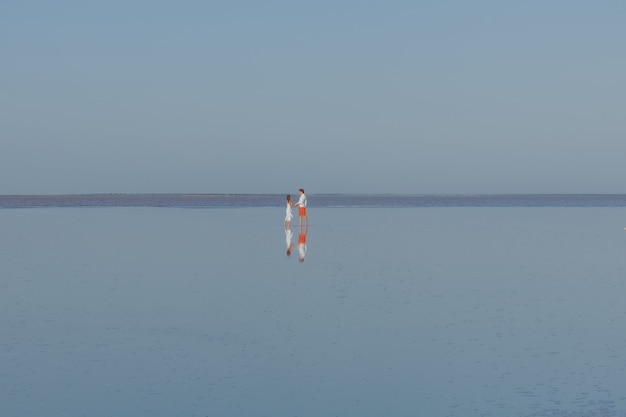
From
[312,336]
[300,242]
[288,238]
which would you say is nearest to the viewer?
[312,336]

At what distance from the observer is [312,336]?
12.7 meters

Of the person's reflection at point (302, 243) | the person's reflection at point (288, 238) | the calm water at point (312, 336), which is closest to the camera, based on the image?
the calm water at point (312, 336)

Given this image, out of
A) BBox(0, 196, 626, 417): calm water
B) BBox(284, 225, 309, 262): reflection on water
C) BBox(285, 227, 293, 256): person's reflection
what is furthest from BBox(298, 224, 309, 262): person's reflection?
BBox(0, 196, 626, 417): calm water

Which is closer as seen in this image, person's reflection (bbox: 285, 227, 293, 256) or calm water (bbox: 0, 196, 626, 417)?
calm water (bbox: 0, 196, 626, 417)

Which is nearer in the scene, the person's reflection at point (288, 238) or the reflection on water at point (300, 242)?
the reflection on water at point (300, 242)

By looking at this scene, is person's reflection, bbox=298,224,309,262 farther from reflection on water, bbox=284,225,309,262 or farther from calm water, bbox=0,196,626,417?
calm water, bbox=0,196,626,417

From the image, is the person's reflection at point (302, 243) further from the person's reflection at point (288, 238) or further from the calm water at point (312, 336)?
the calm water at point (312, 336)

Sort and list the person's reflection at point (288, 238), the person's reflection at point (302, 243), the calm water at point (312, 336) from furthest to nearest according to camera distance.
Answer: the person's reflection at point (288, 238)
the person's reflection at point (302, 243)
the calm water at point (312, 336)


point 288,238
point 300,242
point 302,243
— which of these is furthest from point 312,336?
point 288,238

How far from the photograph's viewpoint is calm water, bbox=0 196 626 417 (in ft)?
30.5

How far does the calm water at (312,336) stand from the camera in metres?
9.28

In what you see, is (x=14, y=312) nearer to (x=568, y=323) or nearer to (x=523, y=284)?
(x=568, y=323)

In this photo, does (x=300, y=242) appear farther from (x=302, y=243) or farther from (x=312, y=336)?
(x=312, y=336)

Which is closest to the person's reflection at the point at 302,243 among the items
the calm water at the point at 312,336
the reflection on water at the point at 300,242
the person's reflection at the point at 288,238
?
the reflection on water at the point at 300,242
